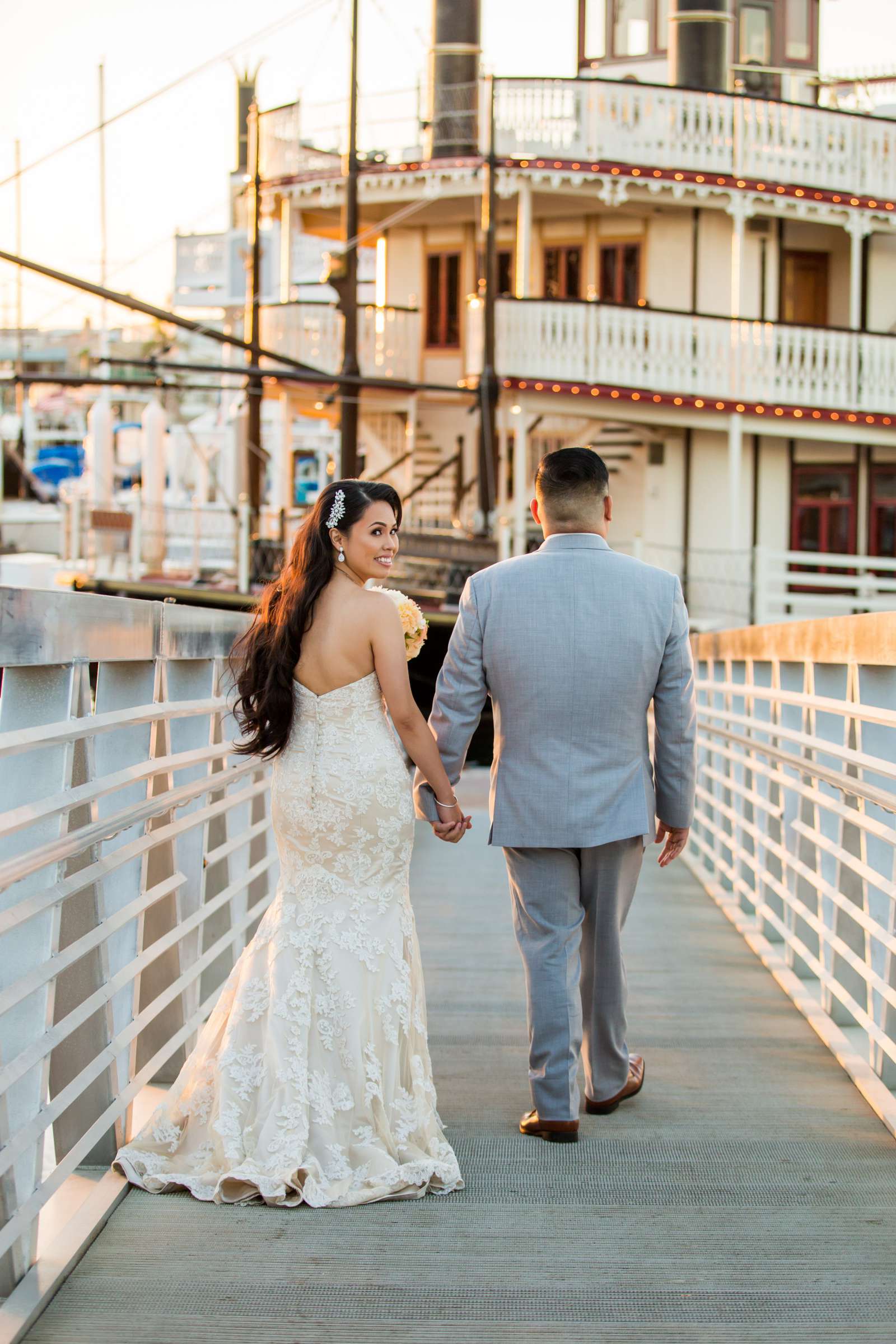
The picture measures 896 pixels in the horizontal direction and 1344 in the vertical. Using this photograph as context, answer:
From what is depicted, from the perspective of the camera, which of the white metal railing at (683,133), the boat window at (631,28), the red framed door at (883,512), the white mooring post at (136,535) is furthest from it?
the boat window at (631,28)

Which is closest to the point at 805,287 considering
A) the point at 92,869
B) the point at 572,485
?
the point at 572,485

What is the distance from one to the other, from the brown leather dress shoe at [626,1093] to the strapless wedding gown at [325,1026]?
516 mm

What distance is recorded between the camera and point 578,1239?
3.46m

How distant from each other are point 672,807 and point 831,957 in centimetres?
116

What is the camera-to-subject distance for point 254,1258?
10.9 feet

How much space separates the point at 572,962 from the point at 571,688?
30.0 inches

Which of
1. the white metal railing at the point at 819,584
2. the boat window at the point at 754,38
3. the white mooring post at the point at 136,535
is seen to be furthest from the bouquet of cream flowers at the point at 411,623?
the boat window at the point at 754,38

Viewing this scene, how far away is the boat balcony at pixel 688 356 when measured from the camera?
888 inches

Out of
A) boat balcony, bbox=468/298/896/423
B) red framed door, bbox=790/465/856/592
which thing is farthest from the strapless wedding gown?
red framed door, bbox=790/465/856/592

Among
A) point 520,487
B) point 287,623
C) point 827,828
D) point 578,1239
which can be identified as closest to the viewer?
point 578,1239

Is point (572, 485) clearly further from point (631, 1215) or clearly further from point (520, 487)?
point (520, 487)

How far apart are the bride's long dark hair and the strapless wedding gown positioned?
7cm

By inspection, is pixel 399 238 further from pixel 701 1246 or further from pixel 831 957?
pixel 701 1246

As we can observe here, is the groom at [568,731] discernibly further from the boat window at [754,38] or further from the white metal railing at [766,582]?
the boat window at [754,38]
